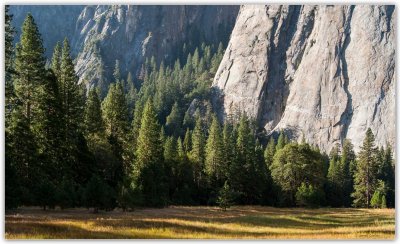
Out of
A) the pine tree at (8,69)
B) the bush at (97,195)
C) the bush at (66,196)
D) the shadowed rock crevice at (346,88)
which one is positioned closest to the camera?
the pine tree at (8,69)

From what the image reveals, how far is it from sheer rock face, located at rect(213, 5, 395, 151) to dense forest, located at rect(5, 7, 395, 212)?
16.5 meters

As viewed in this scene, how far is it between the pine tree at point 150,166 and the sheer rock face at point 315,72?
5738 cm

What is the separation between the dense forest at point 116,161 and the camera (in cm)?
2677

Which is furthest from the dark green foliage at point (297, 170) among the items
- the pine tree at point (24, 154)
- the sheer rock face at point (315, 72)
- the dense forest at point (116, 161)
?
the pine tree at point (24, 154)

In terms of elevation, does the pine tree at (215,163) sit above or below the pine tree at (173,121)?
below

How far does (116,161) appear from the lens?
136 feet

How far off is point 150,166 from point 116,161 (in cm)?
467

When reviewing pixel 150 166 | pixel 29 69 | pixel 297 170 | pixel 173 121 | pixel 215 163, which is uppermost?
pixel 173 121

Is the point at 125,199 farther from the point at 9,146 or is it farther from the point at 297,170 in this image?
the point at 297,170

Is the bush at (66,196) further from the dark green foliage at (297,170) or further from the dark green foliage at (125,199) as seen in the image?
the dark green foliage at (297,170)

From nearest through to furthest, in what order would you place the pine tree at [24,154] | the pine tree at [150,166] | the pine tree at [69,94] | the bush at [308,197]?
the pine tree at [24,154] < the pine tree at [69,94] < the pine tree at [150,166] < the bush at [308,197]

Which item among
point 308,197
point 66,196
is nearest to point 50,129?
point 66,196

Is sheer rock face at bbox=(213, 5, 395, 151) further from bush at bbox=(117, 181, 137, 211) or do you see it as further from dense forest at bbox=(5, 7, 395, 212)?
bush at bbox=(117, 181, 137, 211)

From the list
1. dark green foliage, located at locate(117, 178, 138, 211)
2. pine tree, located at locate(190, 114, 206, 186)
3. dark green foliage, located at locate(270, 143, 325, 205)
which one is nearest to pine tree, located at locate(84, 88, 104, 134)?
dark green foliage, located at locate(117, 178, 138, 211)
